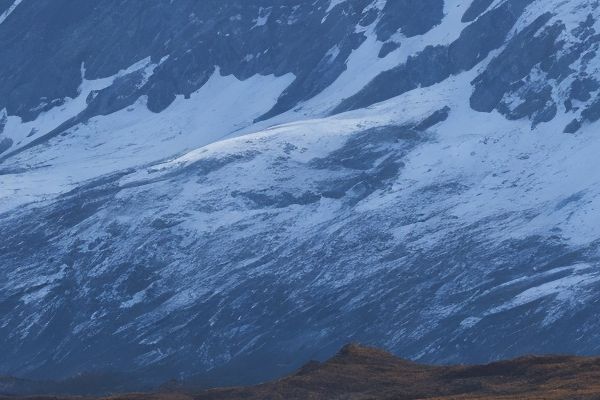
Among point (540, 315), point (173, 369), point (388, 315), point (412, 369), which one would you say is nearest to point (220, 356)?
point (173, 369)

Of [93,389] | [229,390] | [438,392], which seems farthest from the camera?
[93,389]

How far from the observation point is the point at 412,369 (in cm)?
11544

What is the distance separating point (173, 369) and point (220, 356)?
564 centimetres

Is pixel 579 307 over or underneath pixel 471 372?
underneath

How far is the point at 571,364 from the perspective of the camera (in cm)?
10544

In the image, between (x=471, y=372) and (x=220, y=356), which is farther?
(x=220, y=356)

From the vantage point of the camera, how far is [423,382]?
10794 centimetres

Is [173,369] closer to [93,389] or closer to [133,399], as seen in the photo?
[93,389]

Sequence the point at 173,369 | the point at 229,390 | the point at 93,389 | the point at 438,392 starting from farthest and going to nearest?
1. the point at 173,369
2. the point at 93,389
3. the point at 229,390
4. the point at 438,392

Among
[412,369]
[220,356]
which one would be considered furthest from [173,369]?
[412,369]

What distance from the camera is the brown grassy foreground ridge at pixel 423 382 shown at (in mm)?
100812

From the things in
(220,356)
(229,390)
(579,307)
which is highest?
(229,390)

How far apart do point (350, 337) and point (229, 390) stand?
3417 inches

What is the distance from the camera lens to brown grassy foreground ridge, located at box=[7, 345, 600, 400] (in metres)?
101
